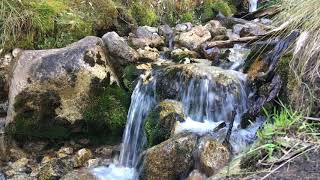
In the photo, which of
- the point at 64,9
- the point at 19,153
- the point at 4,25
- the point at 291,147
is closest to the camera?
the point at 291,147

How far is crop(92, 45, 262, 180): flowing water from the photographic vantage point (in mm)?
4539

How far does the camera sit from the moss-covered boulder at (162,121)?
4.41 meters

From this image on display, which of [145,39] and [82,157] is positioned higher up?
[145,39]

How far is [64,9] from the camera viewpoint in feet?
20.3

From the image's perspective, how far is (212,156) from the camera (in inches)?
140

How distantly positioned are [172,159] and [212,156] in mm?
395

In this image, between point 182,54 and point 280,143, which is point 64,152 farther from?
point 280,143

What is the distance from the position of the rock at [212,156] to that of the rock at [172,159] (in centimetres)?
17

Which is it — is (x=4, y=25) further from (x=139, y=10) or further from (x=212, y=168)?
(x=212, y=168)

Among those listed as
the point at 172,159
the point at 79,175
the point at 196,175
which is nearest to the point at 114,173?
the point at 79,175

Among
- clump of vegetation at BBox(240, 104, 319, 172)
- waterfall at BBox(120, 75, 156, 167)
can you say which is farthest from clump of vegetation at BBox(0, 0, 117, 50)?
clump of vegetation at BBox(240, 104, 319, 172)

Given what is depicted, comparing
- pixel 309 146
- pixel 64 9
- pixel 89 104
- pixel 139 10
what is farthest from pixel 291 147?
pixel 139 10

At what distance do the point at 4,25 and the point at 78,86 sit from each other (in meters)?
1.45

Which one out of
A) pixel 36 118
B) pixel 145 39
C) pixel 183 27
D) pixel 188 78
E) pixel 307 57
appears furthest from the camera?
pixel 183 27
